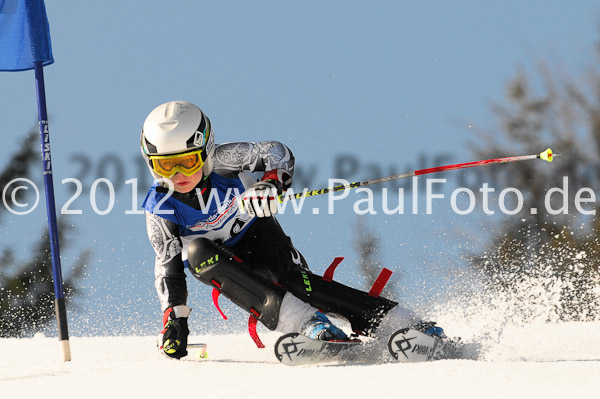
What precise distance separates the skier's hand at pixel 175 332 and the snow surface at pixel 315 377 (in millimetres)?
100

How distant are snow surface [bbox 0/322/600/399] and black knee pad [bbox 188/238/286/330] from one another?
0.98 feet

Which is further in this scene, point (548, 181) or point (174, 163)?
point (548, 181)

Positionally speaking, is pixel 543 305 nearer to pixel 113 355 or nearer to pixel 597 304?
pixel 597 304

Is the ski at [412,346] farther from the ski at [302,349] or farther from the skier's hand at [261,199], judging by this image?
the skier's hand at [261,199]

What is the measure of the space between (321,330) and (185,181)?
1163 millimetres

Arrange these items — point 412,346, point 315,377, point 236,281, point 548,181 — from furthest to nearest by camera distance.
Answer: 1. point 548,181
2. point 236,281
3. point 412,346
4. point 315,377

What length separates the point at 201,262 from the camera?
400 cm

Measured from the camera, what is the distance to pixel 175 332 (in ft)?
13.5

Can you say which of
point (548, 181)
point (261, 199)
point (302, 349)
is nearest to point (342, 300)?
point (302, 349)

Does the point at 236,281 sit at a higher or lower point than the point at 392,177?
lower

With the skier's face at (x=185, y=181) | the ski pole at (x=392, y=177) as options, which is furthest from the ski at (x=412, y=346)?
the skier's face at (x=185, y=181)

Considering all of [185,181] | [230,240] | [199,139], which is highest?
[199,139]

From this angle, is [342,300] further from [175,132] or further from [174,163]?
[175,132]

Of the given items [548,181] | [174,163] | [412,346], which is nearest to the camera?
[412,346]
